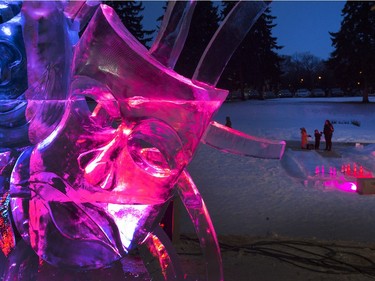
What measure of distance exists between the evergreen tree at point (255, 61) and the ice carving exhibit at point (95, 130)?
3039cm

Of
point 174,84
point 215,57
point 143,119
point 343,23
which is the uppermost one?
point 343,23

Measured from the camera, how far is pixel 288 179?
10.3 m

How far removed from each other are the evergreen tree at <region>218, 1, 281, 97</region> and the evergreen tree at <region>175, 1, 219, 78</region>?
3896 millimetres

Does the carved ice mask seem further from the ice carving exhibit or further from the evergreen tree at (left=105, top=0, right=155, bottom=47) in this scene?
the evergreen tree at (left=105, top=0, right=155, bottom=47)

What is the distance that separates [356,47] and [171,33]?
34889 mm

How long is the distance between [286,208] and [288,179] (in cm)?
213

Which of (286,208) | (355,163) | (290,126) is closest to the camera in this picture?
(286,208)

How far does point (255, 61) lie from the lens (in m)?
35.2

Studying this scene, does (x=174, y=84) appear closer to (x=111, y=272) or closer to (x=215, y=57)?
(x=215, y=57)

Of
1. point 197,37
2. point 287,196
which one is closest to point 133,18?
point 197,37

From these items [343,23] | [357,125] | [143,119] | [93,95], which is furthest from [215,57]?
[343,23]

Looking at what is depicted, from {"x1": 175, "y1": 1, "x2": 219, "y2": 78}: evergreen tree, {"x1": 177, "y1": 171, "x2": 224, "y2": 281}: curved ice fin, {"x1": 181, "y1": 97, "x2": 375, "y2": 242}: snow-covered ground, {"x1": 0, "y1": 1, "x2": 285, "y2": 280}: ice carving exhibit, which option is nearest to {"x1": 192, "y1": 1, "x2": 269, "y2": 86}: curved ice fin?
{"x1": 0, "y1": 1, "x2": 285, "y2": 280}: ice carving exhibit

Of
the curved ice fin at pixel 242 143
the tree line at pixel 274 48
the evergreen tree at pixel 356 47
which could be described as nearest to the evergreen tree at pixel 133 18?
the tree line at pixel 274 48

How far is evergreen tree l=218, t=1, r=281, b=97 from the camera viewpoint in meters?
34.5
